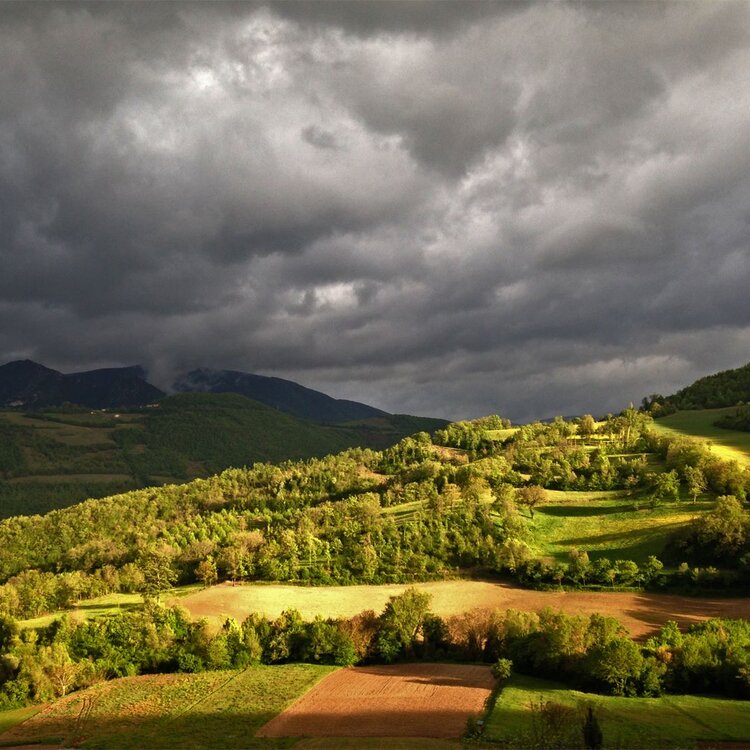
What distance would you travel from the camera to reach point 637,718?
58656mm

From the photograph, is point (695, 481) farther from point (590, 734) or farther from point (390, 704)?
point (590, 734)

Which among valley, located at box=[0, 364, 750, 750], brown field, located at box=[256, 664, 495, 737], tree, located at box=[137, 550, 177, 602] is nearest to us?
brown field, located at box=[256, 664, 495, 737]

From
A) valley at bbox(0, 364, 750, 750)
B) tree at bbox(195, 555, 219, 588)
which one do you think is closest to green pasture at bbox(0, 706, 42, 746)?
valley at bbox(0, 364, 750, 750)

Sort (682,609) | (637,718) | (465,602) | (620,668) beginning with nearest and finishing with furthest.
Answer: (637,718)
(620,668)
(682,609)
(465,602)

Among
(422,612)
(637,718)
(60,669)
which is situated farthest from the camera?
(422,612)

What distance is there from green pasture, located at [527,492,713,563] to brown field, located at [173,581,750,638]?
554 inches

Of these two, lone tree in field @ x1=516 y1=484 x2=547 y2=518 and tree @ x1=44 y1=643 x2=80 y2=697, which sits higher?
lone tree in field @ x1=516 y1=484 x2=547 y2=518

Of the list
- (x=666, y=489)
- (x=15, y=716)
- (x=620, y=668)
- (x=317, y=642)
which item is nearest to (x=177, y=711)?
(x=15, y=716)

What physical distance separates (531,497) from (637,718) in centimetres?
8140

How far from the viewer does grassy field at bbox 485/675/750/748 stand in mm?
53812

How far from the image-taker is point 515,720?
5928 centimetres

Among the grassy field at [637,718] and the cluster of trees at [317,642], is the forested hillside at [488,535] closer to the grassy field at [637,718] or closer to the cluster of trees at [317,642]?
the cluster of trees at [317,642]

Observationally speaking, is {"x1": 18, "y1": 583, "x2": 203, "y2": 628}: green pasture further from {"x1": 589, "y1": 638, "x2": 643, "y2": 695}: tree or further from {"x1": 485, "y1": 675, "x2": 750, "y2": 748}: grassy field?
{"x1": 589, "y1": 638, "x2": 643, "y2": 695}: tree

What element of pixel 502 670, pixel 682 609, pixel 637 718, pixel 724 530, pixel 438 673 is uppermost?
pixel 724 530
